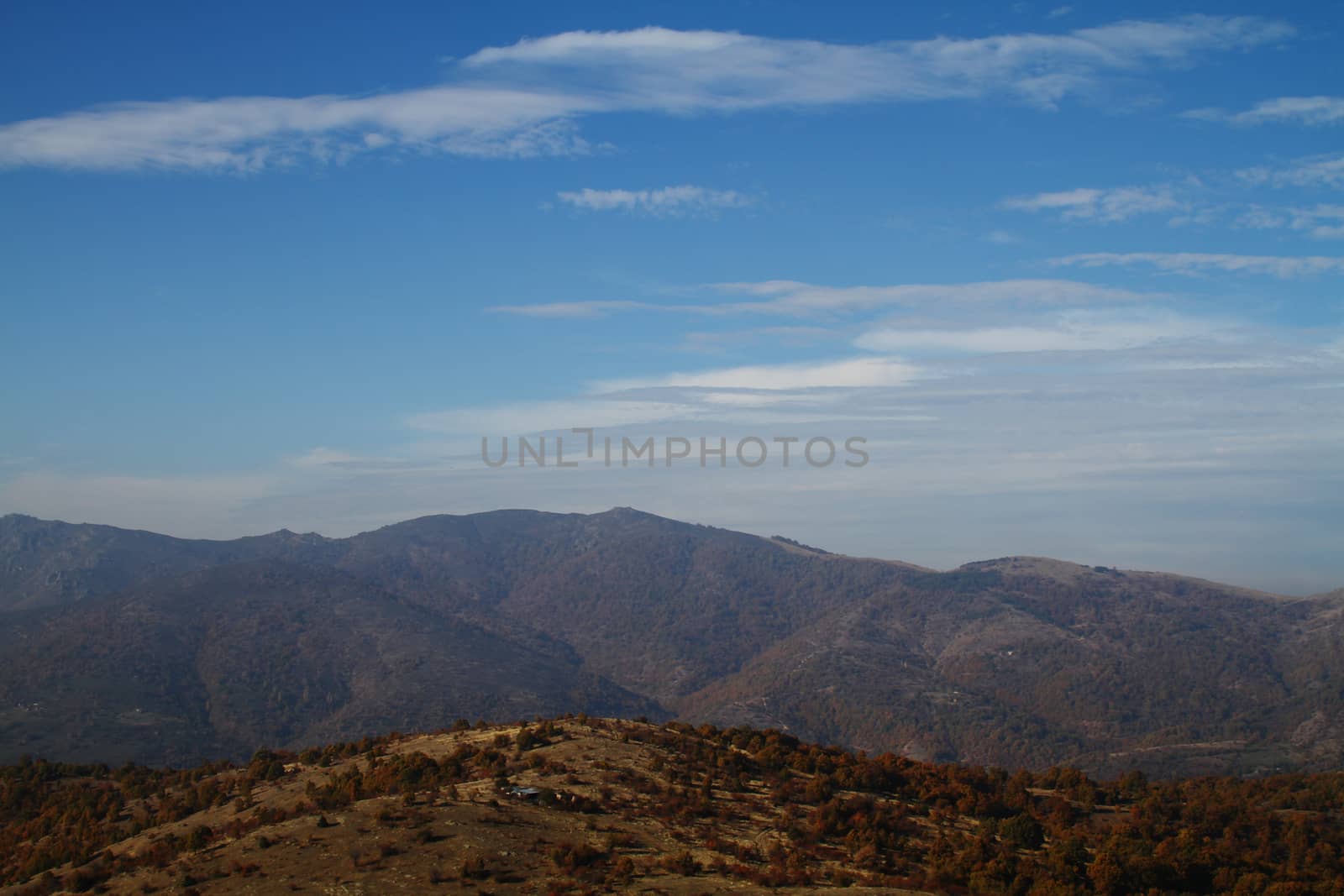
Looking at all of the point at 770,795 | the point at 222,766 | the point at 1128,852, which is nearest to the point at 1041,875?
the point at 1128,852

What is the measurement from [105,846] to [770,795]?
30684mm

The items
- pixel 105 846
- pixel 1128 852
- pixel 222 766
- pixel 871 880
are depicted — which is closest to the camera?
pixel 871 880

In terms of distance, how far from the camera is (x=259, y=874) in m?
33.2

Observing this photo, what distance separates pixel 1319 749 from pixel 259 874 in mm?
195931

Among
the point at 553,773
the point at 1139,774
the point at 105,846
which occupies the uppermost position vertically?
the point at 553,773

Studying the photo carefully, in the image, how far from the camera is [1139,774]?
7306 centimetres

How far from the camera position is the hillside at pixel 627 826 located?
33844mm

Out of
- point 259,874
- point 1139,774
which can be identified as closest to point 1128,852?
point 259,874

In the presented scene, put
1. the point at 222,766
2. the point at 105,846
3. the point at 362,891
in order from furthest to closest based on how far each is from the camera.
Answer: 1. the point at 222,766
2. the point at 105,846
3. the point at 362,891

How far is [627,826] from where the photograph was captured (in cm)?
3934

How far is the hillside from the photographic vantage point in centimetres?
3384

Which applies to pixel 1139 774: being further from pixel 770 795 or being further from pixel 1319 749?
pixel 1319 749

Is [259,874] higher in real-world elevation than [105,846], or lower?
higher

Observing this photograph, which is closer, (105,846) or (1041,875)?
(1041,875)
